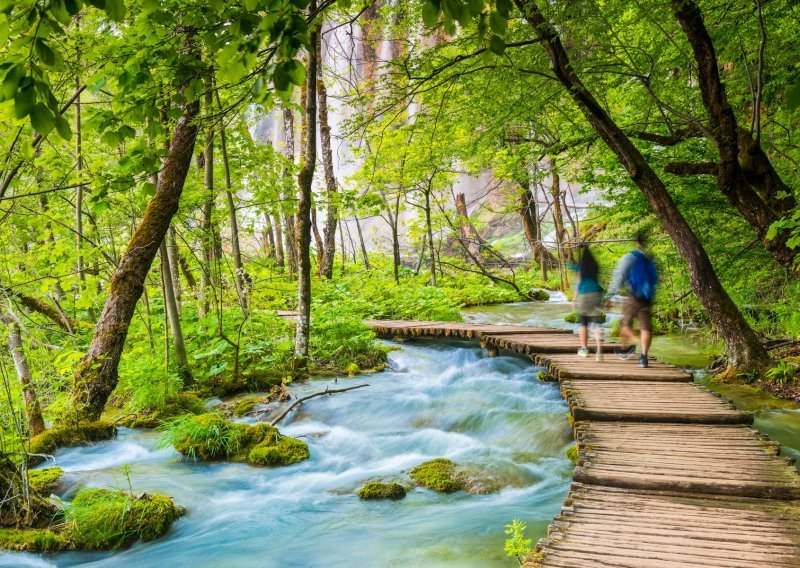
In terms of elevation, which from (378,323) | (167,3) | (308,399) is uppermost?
(167,3)

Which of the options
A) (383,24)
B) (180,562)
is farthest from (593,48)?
(180,562)

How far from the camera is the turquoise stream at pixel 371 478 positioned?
475cm

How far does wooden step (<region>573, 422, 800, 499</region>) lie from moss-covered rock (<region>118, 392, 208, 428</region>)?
19.9 ft

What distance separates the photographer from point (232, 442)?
7.02 m

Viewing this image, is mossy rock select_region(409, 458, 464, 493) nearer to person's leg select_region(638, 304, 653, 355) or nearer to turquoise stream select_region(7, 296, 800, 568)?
turquoise stream select_region(7, 296, 800, 568)

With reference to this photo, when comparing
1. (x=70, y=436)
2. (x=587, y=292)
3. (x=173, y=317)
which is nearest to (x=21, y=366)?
(x=70, y=436)

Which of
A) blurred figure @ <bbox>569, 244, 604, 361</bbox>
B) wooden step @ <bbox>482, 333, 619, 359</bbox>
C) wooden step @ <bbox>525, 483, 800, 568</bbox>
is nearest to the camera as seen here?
wooden step @ <bbox>525, 483, 800, 568</bbox>

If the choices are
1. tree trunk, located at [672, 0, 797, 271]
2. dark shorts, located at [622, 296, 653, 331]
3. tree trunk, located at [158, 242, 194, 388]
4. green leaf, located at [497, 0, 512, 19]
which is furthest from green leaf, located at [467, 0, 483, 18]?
tree trunk, located at [158, 242, 194, 388]

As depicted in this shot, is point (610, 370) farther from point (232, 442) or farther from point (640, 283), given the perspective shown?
point (232, 442)

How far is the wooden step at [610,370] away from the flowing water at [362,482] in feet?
2.15

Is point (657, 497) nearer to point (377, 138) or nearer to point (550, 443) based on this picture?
point (550, 443)

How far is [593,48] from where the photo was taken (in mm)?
7957

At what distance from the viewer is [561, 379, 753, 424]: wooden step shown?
5.52m

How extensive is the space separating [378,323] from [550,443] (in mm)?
8047
